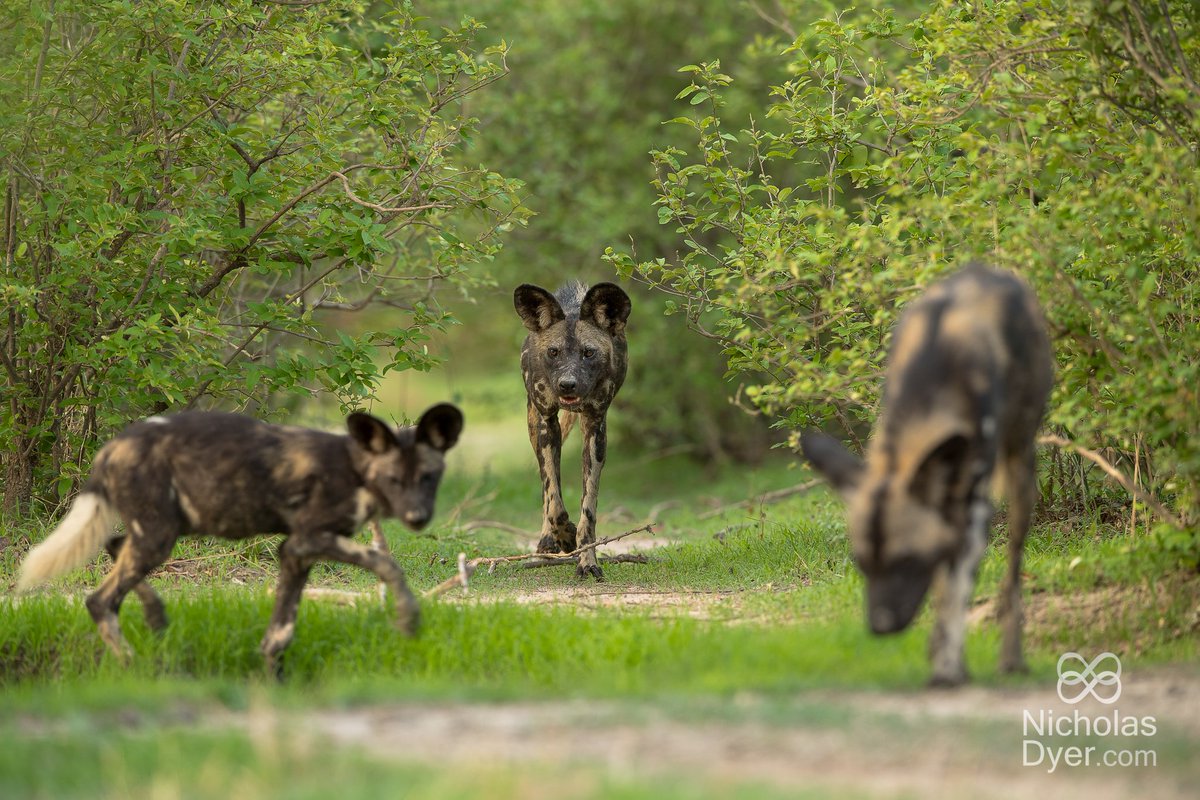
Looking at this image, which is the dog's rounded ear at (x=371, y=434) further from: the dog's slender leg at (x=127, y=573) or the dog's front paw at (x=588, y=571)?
the dog's front paw at (x=588, y=571)

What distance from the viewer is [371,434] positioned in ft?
22.0

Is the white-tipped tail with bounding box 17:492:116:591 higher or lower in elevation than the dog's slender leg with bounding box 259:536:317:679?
higher

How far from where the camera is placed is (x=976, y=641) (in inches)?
267

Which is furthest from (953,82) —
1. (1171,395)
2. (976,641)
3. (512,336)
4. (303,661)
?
(512,336)

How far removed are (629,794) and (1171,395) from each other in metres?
4.09

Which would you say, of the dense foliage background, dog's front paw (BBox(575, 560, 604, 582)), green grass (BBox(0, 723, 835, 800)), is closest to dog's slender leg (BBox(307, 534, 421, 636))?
green grass (BBox(0, 723, 835, 800))

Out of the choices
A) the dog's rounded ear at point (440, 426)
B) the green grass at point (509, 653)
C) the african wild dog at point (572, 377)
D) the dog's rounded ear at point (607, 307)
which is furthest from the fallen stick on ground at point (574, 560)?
the dog's rounded ear at point (440, 426)

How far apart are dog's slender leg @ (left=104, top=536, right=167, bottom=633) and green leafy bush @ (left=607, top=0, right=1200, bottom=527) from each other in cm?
331

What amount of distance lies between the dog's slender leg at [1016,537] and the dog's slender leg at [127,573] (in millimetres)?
3910

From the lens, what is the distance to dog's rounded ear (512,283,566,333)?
10.3 meters

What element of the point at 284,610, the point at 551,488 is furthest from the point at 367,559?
the point at 551,488

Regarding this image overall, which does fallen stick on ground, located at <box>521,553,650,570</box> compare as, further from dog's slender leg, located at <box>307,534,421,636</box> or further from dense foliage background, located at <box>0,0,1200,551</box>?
dog's slender leg, located at <box>307,534,421,636</box>

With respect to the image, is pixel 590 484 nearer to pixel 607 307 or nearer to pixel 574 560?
pixel 574 560

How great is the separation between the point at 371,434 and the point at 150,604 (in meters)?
1.48
